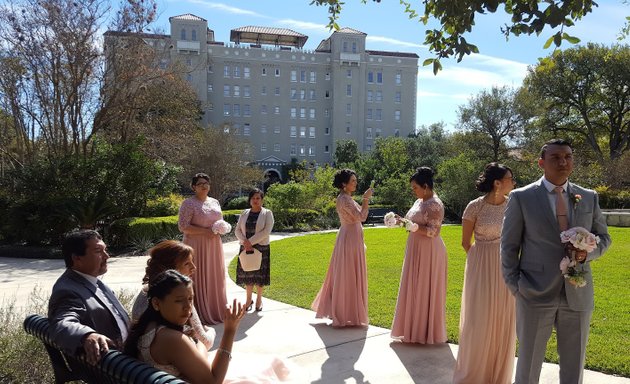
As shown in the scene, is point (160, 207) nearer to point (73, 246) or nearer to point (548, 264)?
point (73, 246)

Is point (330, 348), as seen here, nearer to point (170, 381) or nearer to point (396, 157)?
point (170, 381)

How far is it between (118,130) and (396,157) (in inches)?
1286

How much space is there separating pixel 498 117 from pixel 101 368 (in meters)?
48.6

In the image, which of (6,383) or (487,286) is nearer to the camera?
(6,383)

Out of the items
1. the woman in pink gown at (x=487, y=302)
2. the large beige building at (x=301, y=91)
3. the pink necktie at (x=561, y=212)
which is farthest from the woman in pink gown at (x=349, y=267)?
the large beige building at (x=301, y=91)

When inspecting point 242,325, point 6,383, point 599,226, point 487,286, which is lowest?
point 242,325

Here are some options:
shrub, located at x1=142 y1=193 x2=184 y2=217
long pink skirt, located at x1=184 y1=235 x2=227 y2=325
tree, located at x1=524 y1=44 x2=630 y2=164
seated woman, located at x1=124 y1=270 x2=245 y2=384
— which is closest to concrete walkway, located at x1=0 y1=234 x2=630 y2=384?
long pink skirt, located at x1=184 y1=235 x2=227 y2=325

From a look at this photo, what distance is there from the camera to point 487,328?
4.63 meters

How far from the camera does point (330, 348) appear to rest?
5836 millimetres

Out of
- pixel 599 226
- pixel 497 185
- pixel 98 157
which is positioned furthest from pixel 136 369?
pixel 98 157

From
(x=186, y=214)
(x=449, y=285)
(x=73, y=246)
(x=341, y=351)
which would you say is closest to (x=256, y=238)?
(x=186, y=214)

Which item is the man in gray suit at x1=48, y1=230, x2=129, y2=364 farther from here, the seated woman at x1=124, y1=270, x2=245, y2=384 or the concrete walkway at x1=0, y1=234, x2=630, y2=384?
the concrete walkway at x1=0, y1=234, x2=630, y2=384

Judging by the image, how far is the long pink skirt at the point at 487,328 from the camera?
4602 mm

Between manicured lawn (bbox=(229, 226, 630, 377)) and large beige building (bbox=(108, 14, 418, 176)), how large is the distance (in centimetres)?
5821
